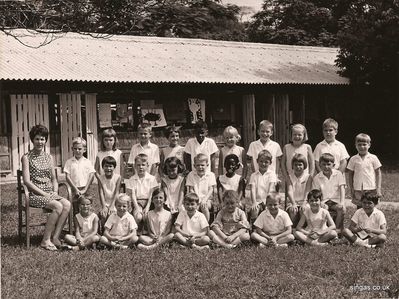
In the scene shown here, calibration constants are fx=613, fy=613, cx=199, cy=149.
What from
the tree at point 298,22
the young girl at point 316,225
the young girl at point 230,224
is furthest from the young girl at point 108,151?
the tree at point 298,22

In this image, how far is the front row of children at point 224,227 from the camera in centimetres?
678

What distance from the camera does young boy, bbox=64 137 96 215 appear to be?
735 centimetres

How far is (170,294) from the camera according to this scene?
16.5 feet

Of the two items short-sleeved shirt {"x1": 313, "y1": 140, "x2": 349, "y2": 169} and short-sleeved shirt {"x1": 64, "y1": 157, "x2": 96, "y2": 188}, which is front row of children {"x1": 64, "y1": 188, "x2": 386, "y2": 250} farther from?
short-sleeved shirt {"x1": 313, "y1": 140, "x2": 349, "y2": 169}

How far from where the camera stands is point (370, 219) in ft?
22.4

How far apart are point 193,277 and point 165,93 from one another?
11.7m

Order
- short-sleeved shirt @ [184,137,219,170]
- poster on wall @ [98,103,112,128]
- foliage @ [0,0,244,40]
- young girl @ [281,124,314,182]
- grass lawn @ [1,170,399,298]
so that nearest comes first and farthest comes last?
1. grass lawn @ [1,170,399,298]
2. young girl @ [281,124,314,182]
3. short-sleeved shirt @ [184,137,219,170]
4. foliage @ [0,0,244,40]
5. poster on wall @ [98,103,112,128]

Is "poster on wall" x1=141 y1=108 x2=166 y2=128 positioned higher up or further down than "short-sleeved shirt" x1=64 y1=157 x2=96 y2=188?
higher up

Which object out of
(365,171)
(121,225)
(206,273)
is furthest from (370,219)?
(121,225)

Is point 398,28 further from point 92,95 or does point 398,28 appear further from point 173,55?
point 92,95

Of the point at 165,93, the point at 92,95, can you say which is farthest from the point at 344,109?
the point at 92,95

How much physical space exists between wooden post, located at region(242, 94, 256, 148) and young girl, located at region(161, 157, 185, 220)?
1107 centimetres

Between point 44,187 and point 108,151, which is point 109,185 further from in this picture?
point 44,187

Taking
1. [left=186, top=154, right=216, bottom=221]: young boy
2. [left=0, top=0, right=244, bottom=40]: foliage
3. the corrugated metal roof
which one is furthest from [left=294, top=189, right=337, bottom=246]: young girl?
the corrugated metal roof
